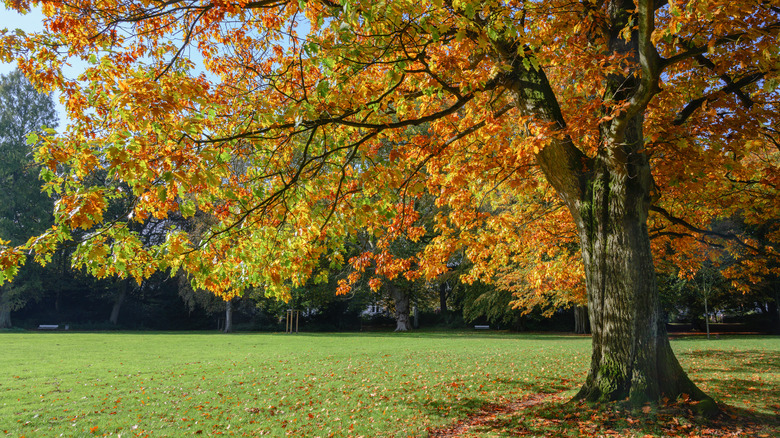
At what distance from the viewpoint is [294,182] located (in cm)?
573

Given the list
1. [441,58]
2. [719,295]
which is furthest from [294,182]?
[719,295]

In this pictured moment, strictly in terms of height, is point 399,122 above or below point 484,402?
above

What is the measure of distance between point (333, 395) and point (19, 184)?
124 feet

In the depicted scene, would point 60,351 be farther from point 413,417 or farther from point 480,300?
point 480,300

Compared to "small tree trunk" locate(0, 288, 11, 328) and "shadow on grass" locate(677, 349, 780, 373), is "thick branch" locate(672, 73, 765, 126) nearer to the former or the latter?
"shadow on grass" locate(677, 349, 780, 373)

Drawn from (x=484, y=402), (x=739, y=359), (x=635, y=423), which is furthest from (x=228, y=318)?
(x=635, y=423)

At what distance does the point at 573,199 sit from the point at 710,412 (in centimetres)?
318

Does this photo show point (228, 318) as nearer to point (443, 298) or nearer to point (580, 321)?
point (443, 298)

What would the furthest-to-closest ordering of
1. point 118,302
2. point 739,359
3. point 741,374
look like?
point 118,302, point 739,359, point 741,374

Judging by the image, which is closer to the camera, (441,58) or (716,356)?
(441,58)

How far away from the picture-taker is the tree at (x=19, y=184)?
3278 cm

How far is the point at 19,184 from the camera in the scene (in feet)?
111

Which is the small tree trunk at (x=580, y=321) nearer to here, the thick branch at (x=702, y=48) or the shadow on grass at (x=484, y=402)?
the shadow on grass at (x=484, y=402)

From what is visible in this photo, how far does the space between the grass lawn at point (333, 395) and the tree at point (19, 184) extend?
79.4ft
